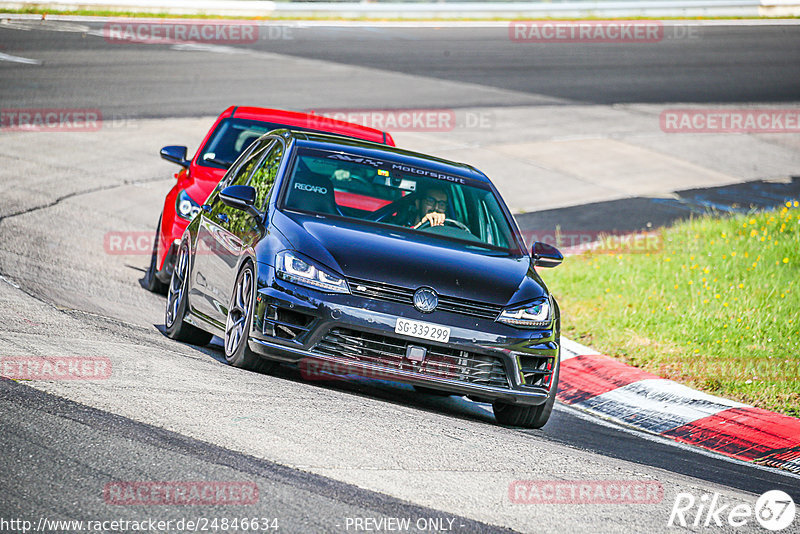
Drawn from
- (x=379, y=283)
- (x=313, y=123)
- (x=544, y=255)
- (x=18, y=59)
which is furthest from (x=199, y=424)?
(x=18, y=59)

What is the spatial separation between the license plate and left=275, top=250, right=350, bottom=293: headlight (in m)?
0.38

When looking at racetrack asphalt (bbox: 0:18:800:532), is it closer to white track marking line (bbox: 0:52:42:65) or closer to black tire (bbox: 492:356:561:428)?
black tire (bbox: 492:356:561:428)

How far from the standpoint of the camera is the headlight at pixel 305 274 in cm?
679

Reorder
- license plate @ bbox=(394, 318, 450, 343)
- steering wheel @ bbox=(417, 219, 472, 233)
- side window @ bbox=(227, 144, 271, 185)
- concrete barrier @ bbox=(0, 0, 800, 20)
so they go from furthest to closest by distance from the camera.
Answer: concrete barrier @ bbox=(0, 0, 800, 20) → side window @ bbox=(227, 144, 271, 185) → steering wheel @ bbox=(417, 219, 472, 233) → license plate @ bbox=(394, 318, 450, 343)

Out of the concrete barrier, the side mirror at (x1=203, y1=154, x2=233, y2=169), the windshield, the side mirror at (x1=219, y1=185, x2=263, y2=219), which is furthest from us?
the concrete barrier

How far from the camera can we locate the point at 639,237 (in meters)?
14.2

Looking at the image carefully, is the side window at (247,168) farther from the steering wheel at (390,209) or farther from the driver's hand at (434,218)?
the driver's hand at (434,218)

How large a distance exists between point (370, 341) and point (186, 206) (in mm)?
4089

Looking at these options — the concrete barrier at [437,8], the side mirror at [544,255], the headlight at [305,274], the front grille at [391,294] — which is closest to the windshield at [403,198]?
the side mirror at [544,255]

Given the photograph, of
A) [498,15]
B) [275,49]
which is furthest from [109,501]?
[498,15]

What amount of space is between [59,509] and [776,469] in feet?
15.1

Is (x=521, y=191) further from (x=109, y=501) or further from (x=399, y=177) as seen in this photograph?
(x=109, y=501)

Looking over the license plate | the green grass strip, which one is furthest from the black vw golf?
the green grass strip

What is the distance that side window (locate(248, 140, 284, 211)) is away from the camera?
7.89 meters
